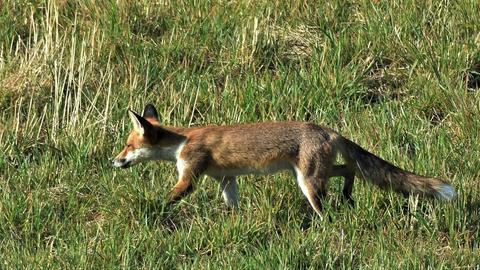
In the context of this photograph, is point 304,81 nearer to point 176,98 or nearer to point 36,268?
point 176,98

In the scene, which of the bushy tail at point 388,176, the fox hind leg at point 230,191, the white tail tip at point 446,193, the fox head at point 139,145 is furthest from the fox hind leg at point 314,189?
the fox head at point 139,145

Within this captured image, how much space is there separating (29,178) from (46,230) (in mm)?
776

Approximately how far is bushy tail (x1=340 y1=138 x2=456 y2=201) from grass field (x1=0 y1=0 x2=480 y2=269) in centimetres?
10

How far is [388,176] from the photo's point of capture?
9117 mm

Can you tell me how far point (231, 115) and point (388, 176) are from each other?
1956 millimetres

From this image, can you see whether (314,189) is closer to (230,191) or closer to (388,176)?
(388,176)

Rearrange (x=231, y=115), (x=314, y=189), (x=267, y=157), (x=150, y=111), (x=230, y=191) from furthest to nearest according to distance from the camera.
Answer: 1. (x=231, y=115)
2. (x=150, y=111)
3. (x=230, y=191)
4. (x=267, y=157)
5. (x=314, y=189)

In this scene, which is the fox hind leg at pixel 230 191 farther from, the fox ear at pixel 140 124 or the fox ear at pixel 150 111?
the fox ear at pixel 150 111

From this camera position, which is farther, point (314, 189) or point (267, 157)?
point (267, 157)

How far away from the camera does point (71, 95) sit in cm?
1091

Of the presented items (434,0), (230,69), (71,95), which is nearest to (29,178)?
(71,95)

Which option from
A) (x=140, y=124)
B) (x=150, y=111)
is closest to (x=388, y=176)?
(x=140, y=124)

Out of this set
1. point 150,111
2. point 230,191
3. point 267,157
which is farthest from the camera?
point 150,111

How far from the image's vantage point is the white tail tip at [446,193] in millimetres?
8875
